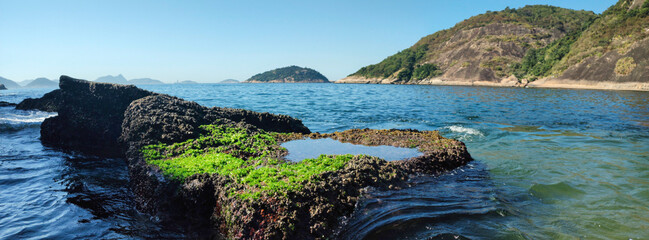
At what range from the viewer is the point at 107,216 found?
16.3 ft

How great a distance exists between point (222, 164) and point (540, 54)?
98.1m

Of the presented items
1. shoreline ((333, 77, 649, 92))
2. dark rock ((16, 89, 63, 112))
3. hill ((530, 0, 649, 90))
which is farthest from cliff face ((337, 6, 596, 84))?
dark rock ((16, 89, 63, 112))

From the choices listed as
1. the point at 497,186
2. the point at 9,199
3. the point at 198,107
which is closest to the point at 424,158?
the point at 497,186

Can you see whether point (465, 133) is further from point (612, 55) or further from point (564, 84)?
point (564, 84)

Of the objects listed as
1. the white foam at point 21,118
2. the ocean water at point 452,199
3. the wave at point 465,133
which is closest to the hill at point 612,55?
the wave at point 465,133

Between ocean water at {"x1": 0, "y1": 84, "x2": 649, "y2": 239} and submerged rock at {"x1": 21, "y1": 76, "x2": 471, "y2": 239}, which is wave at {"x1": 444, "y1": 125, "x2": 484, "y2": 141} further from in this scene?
submerged rock at {"x1": 21, "y1": 76, "x2": 471, "y2": 239}

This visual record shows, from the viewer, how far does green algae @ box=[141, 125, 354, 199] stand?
15.1 ft

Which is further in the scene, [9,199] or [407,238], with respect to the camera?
[9,199]

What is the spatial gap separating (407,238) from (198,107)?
7.21m

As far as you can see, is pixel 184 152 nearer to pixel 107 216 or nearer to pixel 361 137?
pixel 107 216

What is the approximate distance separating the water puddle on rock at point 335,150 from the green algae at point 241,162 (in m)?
0.42

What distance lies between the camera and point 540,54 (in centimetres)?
8088

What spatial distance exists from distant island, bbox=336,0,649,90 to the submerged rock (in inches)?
2526

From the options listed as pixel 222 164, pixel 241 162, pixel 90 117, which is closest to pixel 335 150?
pixel 241 162
